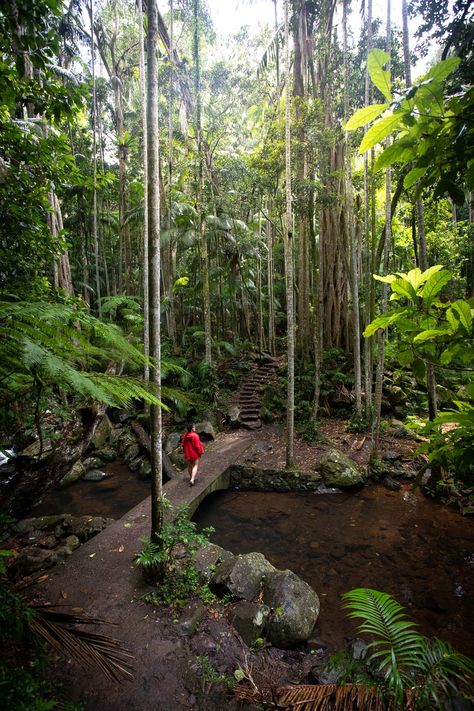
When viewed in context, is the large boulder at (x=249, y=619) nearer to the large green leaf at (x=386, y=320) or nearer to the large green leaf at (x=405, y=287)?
the large green leaf at (x=386, y=320)

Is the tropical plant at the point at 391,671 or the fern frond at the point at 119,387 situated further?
the fern frond at the point at 119,387

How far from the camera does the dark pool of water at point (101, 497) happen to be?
313 inches

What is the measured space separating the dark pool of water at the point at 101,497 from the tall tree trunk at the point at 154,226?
4335mm

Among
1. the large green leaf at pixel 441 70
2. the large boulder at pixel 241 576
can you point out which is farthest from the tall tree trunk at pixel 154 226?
the large green leaf at pixel 441 70

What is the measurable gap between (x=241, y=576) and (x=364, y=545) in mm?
2894

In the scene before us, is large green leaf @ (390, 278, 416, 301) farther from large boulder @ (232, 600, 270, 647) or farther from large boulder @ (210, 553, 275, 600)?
large boulder @ (210, 553, 275, 600)

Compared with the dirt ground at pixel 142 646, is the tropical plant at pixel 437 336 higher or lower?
higher

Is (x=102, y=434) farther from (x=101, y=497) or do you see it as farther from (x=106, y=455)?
(x=101, y=497)

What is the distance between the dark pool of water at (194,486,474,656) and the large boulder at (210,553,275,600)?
38.2 inches

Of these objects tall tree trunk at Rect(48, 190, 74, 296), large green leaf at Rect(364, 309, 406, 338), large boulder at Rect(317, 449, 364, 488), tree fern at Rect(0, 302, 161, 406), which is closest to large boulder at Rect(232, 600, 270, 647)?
tree fern at Rect(0, 302, 161, 406)

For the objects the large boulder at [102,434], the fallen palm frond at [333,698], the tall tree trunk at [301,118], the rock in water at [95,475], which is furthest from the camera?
the large boulder at [102,434]

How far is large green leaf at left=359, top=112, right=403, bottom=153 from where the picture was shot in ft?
3.73

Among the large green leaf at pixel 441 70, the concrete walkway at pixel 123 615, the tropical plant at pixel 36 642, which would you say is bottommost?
the concrete walkway at pixel 123 615

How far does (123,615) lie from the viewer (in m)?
3.96
